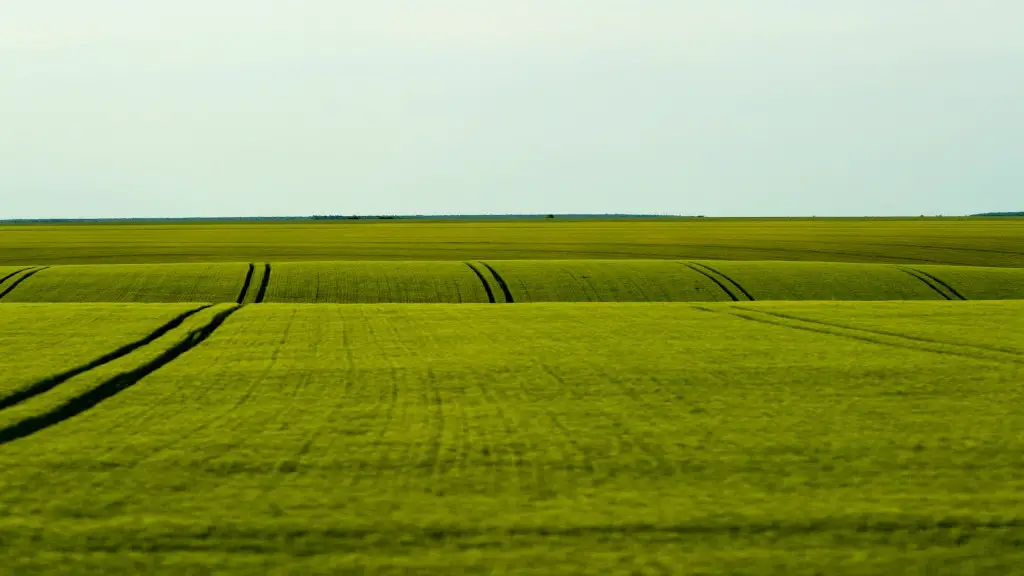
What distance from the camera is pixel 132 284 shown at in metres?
37.3

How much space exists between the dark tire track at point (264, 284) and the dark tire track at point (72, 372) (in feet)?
37.3

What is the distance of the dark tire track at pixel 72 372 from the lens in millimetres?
14335

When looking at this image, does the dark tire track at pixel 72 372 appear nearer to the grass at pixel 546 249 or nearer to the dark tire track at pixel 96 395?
the dark tire track at pixel 96 395

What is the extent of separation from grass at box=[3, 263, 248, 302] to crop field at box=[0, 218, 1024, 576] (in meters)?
7.45

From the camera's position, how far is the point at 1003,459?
10703 mm

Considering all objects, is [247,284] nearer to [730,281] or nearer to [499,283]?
[499,283]

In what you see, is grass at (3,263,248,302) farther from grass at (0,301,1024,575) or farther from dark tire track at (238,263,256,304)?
grass at (0,301,1024,575)

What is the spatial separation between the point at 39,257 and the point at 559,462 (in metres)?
49.5

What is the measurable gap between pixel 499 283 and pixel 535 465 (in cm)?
2834

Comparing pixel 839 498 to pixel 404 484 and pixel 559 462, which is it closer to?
pixel 559 462

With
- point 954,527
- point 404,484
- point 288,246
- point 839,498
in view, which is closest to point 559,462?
point 404,484

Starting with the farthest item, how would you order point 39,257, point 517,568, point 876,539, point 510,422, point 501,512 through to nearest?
point 39,257 → point 510,422 → point 501,512 → point 876,539 → point 517,568

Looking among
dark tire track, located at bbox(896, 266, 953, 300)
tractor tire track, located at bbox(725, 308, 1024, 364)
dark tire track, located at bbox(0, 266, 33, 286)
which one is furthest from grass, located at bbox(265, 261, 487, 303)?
dark tire track, located at bbox(896, 266, 953, 300)

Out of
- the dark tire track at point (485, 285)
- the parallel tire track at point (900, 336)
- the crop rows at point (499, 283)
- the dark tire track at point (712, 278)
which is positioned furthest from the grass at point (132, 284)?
the parallel tire track at point (900, 336)
